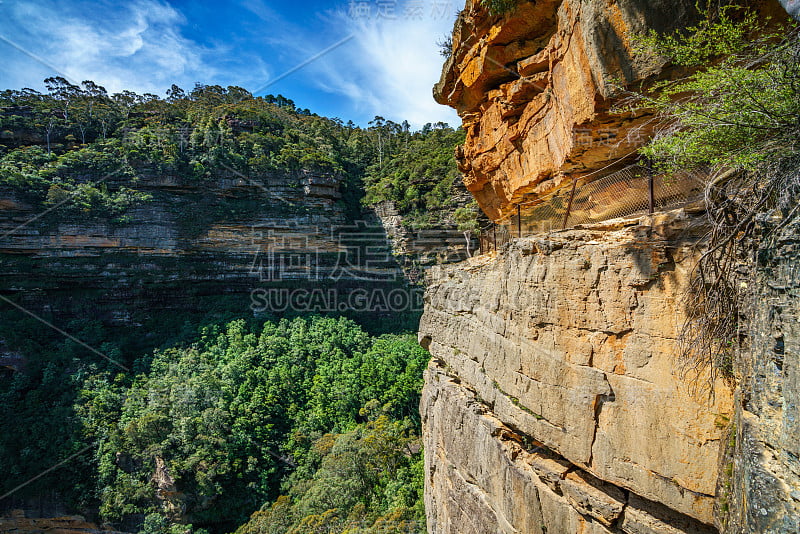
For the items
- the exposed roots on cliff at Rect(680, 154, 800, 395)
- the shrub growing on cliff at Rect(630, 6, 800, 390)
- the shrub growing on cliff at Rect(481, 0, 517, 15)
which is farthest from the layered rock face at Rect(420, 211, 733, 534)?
the shrub growing on cliff at Rect(481, 0, 517, 15)

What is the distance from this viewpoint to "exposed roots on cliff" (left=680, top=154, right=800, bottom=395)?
2.75m

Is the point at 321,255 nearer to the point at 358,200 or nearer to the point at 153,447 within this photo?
the point at 358,200

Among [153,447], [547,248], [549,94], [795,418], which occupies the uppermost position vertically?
[549,94]

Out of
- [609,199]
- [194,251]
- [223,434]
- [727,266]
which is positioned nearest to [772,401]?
[727,266]

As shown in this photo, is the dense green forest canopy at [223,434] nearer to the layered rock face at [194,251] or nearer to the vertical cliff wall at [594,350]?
the layered rock face at [194,251]

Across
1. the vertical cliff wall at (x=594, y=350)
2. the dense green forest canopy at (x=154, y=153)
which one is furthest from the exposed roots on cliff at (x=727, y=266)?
the dense green forest canopy at (x=154, y=153)

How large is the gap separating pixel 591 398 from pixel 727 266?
2.03 metres

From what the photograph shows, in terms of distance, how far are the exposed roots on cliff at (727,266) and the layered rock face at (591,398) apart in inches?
5.9

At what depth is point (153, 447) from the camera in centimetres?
1861

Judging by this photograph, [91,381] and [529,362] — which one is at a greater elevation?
[529,362]

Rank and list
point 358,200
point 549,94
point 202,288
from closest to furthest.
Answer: point 549,94 → point 202,288 → point 358,200

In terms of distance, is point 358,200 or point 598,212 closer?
point 598,212

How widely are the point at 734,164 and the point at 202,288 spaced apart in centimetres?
3327

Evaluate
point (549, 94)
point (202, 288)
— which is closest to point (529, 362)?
point (549, 94)
